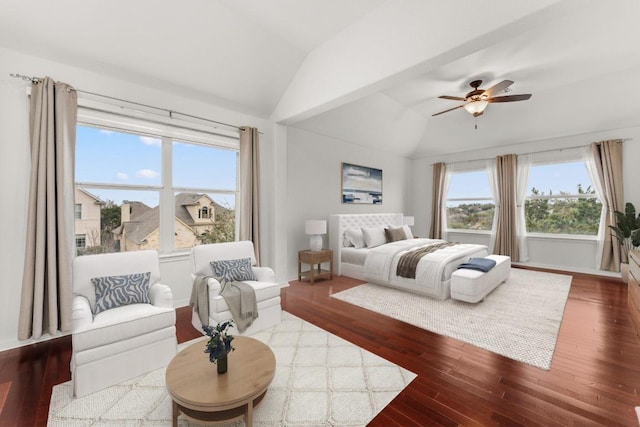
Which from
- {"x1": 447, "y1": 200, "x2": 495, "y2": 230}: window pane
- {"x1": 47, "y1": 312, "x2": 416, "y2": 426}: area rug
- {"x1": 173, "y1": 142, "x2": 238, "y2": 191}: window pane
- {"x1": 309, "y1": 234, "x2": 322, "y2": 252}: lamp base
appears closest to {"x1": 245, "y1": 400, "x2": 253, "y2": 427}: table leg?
{"x1": 47, "y1": 312, "x2": 416, "y2": 426}: area rug

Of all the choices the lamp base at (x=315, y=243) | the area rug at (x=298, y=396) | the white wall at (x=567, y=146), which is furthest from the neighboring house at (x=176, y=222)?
the white wall at (x=567, y=146)

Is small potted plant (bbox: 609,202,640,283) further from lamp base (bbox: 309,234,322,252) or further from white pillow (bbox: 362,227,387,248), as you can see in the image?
lamp base (bbox: 309,234,322,252)

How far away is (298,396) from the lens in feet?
6.61

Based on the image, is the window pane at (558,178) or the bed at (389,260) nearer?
the bed at (389,260)

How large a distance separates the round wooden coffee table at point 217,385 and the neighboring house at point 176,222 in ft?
7.40

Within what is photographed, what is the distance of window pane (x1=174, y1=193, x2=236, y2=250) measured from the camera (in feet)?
13.1

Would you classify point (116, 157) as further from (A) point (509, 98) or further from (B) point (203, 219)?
(A) point (509, 98)

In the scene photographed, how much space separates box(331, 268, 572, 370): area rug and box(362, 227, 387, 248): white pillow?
1006 mm

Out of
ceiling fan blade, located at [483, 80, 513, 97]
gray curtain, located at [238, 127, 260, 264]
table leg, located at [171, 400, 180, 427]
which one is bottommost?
table leg, located at [171, 400, 180, 427]

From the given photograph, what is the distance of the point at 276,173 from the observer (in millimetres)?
4730

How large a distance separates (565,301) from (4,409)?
6.05m

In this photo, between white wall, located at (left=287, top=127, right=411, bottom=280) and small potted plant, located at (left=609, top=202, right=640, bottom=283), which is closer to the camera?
small potted plant, located at (left=609, top=202, right=640, bottom=283)

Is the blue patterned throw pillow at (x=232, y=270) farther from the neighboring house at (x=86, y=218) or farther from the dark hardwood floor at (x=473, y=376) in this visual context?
the neighboring house at (x=86, y=218)

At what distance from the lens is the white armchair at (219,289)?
2863 mm
